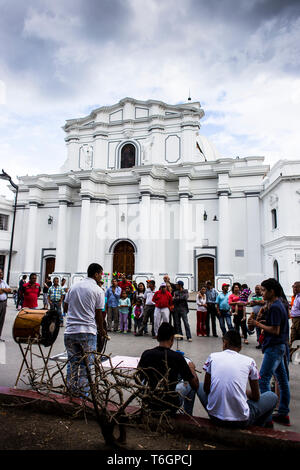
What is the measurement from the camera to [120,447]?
287 cm

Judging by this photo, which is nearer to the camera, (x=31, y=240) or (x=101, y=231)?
(x=101, y=231)

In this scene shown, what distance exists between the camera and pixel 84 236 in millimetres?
23688

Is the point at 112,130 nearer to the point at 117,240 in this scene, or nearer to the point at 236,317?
the point at 117,240

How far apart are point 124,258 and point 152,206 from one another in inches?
183

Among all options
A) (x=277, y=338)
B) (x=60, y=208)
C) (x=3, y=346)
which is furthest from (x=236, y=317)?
(x=60, y=208)

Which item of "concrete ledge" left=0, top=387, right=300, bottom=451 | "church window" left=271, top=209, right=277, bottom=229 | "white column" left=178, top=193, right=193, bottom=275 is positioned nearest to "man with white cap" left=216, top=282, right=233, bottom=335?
"concrete ledge" left=0, top=387, right=300, bottom=451

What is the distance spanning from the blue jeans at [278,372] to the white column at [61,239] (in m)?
21.4

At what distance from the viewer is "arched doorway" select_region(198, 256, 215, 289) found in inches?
894

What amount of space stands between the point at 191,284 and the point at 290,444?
19166mm

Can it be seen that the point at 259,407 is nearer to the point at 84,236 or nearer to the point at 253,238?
the point at 253,238

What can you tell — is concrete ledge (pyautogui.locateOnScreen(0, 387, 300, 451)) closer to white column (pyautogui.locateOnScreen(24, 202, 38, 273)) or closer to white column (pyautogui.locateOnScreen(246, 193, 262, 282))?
white column (pyautogui.locateOnScreen(246, 193, 262, 282))

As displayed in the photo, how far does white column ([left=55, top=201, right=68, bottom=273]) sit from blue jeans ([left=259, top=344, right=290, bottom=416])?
844 inches

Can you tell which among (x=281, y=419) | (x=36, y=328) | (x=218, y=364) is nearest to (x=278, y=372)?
(x=281, y=419)

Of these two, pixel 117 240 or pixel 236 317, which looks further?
pixel 117 240
